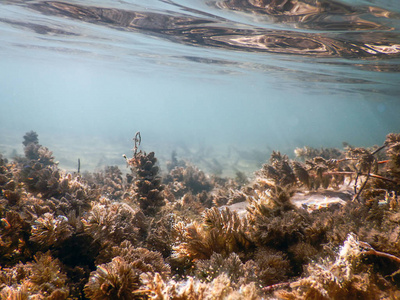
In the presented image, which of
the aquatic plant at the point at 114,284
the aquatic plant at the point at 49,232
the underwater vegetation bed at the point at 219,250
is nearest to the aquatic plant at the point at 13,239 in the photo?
the underwater vegetation bed at the point at 219,250

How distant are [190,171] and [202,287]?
8950 millimetres

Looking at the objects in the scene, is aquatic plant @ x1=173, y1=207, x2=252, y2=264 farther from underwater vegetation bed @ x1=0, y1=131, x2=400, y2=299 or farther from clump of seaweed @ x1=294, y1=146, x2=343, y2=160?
clump of seaweed @ x1=294, y1=146, x2=343, y2=160

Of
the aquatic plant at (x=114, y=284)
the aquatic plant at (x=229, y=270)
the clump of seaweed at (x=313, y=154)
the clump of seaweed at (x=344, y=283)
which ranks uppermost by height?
the clump of seaweed at (x=344, y=283)

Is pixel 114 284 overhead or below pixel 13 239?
overhead

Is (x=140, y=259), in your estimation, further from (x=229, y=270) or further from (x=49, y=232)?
(x=49, y=232)

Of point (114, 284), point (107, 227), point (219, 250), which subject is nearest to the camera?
point (114, 284)

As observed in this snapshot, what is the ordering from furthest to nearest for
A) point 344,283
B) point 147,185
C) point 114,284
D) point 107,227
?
point 147,185 < point 107,227 < point 114,284 < point 344,283

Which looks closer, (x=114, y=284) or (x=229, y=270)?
(x=114, y=284)

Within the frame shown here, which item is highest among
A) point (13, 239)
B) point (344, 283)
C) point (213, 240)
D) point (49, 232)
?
point (344, 283)

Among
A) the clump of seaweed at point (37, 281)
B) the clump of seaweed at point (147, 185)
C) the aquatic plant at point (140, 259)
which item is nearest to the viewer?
the clump of seaweed at point (37, 281)

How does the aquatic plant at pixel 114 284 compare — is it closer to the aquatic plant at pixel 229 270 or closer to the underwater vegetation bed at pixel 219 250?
the underwater vegetation bed at pixel 219 250

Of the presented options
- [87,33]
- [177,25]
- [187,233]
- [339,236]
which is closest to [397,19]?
[177,25]

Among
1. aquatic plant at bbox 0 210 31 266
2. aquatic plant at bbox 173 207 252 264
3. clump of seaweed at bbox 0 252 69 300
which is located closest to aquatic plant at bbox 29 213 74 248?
aquatic plant at bbox 0 210 31 266

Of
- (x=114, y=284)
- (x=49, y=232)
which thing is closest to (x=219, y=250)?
(x=114, y=284)
